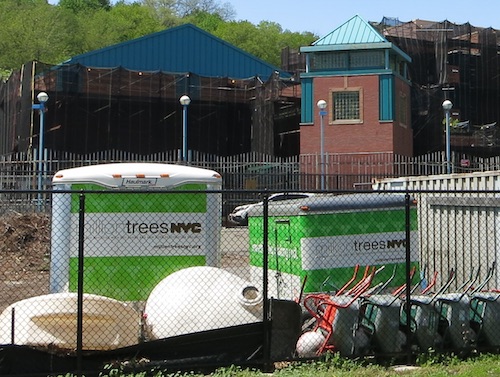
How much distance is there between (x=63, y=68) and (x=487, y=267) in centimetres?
3274

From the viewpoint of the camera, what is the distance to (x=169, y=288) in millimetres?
8781

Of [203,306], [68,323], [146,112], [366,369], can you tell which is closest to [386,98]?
[146,112]

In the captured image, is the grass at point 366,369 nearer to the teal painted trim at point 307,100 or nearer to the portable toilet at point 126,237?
the portable toilet at point 126,237

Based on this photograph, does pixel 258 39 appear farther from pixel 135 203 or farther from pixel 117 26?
pixel 135 203

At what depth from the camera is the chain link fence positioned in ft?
26.0

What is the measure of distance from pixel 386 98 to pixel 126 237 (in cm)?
3156

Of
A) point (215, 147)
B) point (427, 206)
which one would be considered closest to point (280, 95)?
point (215, 147)

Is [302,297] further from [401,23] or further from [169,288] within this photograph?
[401,23]

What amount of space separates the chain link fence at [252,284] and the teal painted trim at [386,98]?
2806cm

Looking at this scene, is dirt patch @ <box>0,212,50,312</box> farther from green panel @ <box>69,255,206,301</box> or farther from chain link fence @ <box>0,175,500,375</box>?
green panel @ <box>69,255,206,301</box>

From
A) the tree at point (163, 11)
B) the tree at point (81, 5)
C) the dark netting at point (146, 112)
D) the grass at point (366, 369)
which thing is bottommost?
the grass at point (366, 369)

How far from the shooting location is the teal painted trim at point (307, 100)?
134 ft

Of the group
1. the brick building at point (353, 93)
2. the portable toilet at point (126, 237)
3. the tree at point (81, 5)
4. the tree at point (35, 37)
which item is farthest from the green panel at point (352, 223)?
the tree at point (81, 5)

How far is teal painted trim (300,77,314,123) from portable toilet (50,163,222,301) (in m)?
31.0
